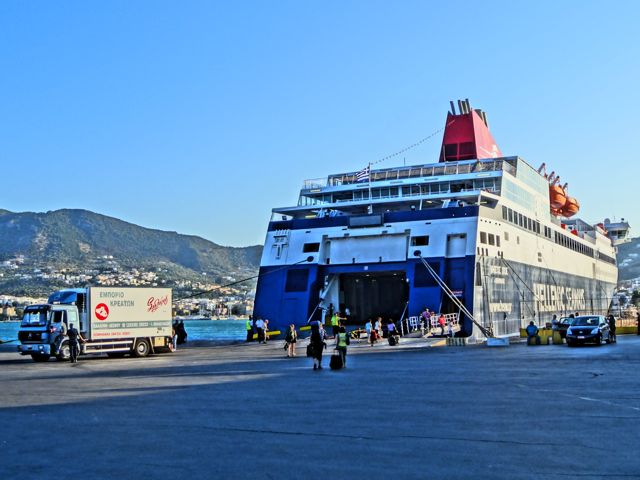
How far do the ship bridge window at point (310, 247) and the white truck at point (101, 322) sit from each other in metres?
8.97

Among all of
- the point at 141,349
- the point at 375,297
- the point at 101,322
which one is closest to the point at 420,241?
the point at 375,297

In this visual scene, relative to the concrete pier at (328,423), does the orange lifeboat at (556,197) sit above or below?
above

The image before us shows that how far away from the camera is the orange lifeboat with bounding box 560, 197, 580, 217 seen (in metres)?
72.5

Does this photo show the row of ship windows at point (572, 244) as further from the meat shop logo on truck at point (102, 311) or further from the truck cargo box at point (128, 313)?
the meat shop logo on truck at point (102, 311)

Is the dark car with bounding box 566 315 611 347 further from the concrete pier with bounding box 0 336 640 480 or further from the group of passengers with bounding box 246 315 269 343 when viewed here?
the group of passengers with bounding box 246 315 269 343

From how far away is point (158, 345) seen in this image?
32.9 m

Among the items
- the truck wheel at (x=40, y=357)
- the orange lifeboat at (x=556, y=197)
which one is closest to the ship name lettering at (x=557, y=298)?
the orange lifeboat at (x=556, y=197)

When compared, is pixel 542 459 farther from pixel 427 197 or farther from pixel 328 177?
pixel 328 177

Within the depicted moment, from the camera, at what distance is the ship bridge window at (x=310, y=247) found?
131 ft

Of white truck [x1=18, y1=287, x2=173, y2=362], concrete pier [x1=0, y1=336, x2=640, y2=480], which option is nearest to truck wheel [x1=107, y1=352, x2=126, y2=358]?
white truck [x1=18, y1=287, x2=173, y2=362]

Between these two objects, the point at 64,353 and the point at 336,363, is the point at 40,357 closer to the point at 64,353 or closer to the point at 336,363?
the point at 64,353

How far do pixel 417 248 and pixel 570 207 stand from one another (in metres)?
39.9

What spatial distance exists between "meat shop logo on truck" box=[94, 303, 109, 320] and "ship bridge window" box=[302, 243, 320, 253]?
40.7 ft

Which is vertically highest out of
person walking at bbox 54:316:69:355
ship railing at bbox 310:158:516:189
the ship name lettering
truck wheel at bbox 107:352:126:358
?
ship railing at bbox 310:158:516:189
